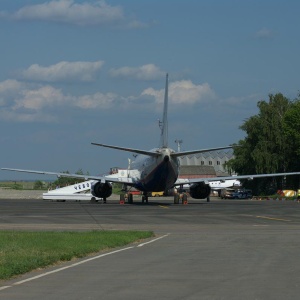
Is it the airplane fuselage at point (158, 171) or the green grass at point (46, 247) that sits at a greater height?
the airplane fuselage at point (158, 171)

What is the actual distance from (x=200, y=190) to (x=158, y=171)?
6.18m

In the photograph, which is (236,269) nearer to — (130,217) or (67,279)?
(67,279)

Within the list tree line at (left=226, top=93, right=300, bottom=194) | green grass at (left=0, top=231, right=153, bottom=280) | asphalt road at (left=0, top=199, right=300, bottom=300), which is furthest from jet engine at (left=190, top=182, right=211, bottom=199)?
tree line at (left=226, top=93, right=300, bottom=194)

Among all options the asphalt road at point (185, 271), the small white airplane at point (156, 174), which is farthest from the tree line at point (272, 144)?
the asphalt road at point (185, 271)

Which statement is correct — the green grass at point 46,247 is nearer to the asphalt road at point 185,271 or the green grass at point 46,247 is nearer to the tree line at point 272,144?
the asphalt road at point 185,271

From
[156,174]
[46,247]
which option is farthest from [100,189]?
[46,247]

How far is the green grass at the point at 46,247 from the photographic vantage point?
17.2 m

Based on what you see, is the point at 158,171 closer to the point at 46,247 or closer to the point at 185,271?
the point at 46,247

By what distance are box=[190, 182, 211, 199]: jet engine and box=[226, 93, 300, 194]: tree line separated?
40966 mm

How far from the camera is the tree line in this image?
10625cm

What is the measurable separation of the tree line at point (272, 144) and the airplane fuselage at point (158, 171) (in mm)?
43492

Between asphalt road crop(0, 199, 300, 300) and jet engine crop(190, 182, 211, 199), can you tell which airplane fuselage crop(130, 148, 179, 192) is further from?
asphalt road crop(0, 199, 300, 300)

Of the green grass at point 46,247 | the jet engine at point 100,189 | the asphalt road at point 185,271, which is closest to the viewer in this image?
the asphalt road at point 185,271

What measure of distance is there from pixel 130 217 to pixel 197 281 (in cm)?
2670
